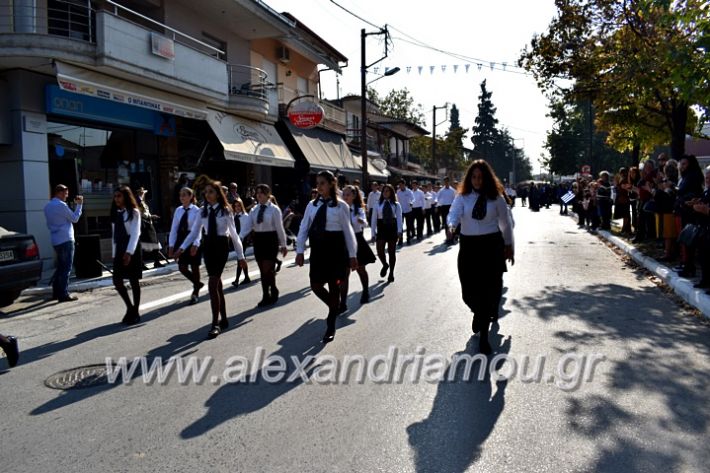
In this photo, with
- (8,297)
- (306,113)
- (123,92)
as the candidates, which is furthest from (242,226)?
(306,113)

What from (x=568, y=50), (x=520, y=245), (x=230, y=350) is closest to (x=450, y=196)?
(x=520, y=245)

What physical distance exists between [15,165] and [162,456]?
1142 cm

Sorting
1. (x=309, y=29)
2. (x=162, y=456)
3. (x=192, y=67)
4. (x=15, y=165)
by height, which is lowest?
(x=162, y=456)

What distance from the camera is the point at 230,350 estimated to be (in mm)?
5934

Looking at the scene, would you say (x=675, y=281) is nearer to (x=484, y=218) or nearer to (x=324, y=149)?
(x=484, y=218)

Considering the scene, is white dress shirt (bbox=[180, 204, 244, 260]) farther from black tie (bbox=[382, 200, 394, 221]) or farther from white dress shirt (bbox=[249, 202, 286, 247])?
black tie (bbox=[382, 200, 394, 221])

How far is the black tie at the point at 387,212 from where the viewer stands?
10.4 metres

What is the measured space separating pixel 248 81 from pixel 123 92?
831cm

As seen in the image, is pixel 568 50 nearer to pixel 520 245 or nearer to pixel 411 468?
pixel 520 245

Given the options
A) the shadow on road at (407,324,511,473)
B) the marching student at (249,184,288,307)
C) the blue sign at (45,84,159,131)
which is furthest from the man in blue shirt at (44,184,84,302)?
the shadow on road at (407,324,511,473)

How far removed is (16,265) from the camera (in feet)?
26.9

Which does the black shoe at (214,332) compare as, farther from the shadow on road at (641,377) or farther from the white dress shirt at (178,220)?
the shadow on road at (641,377)

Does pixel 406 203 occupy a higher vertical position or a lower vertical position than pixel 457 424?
higher

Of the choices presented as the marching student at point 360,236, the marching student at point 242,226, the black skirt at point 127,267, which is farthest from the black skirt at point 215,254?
the marching student at point 360,236
